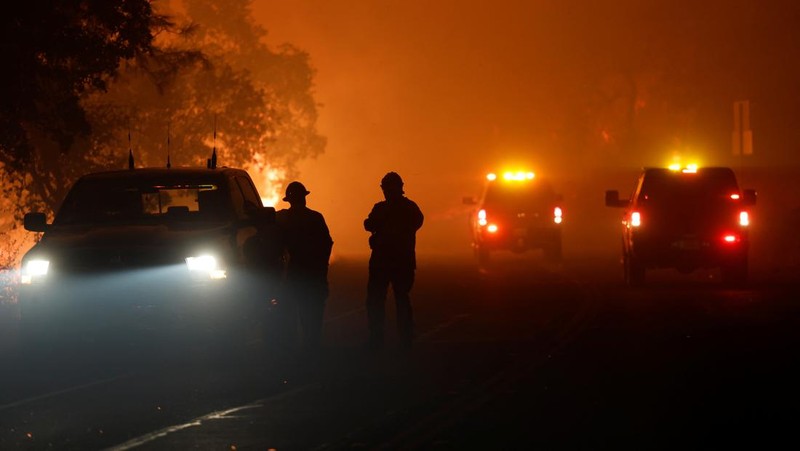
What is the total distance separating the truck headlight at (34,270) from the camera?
16.5 meters

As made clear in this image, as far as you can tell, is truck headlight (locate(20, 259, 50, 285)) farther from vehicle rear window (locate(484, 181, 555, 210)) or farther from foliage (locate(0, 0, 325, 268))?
vehicle rear window (locate(484, 181, 555, 210))

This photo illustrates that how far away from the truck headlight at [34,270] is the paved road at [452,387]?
843mm

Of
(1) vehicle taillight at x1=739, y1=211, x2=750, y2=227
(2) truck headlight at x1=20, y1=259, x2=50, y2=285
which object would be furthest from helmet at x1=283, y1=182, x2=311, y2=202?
(1) vehicle taillight at x1=739, y1=211, x2=750, y2=227

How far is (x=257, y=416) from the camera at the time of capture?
12.2 m

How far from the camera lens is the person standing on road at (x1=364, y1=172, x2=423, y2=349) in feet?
55.1

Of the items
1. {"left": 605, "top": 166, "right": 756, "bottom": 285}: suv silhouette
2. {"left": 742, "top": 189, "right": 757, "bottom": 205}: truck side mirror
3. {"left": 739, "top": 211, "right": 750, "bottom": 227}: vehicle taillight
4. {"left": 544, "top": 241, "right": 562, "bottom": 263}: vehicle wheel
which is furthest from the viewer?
{"left": 544, "top": 241, "right": 562, "bottom": 263}: vehicle wheel

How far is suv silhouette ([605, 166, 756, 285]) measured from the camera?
2770 centimetres

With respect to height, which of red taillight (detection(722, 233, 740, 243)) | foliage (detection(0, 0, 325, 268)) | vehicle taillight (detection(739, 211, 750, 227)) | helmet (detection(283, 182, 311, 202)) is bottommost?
red taillight (detection(722, 233, 740, 243))

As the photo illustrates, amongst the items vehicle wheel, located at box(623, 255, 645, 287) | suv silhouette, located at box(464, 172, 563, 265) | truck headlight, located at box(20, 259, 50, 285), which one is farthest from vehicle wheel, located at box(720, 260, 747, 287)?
truck headlight, located at box(20, 259, 50, 285)

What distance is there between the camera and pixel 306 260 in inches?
664

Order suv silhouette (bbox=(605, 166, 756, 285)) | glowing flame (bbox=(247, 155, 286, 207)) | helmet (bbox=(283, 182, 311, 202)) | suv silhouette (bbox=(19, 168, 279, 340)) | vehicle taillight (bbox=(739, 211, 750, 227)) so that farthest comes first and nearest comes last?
glowing flame (bbox=(247, 155, 286, 207)) < vehicle taillight (bbox=(739, 211, 750, 227)) < suv silhouette (bbox=(605, 166, 756, 285)) < helmet (bbox=(283, 182, 311, 202)) < suv silhouette (bbox=(19, 168, 279, 340))

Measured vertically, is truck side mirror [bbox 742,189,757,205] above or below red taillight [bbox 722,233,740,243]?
above

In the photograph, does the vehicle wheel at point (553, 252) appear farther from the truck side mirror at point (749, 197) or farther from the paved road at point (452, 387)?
the paved road at point (452, 387)

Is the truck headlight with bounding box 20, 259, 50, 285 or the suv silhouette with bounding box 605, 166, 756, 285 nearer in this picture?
the truck headlight with bounding box 20, 259, 50, 285
